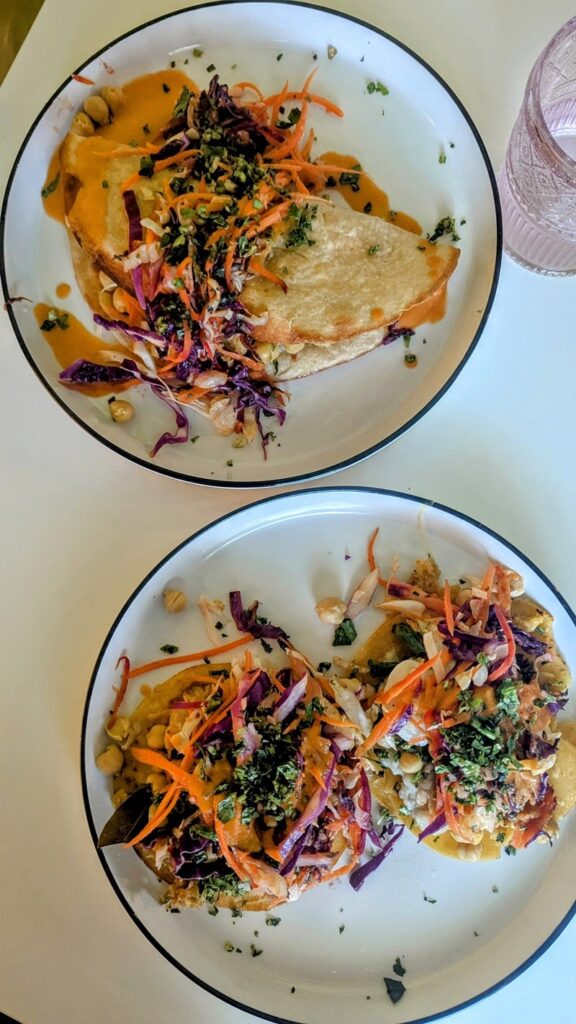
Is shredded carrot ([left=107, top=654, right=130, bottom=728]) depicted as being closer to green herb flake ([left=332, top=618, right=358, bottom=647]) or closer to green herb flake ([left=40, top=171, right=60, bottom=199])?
green herb flake ([left=332, top=618, right=358, bottom=647])

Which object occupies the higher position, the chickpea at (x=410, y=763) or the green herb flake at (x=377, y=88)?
the green herb flake at (x=377, y=88)

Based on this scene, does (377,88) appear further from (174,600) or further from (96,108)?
(174,600)

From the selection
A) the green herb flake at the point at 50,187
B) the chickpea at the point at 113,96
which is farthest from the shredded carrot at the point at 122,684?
the chickpea at the point at 113,96

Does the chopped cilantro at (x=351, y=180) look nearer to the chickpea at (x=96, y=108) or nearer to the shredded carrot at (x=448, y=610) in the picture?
the chickpea at (x=96, y=108)

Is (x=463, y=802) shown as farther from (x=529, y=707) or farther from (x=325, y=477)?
(x=325, y=477)

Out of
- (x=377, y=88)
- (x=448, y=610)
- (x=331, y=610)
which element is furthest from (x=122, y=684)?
(x=377, y=88)

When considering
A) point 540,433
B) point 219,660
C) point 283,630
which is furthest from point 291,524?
point 540,433
